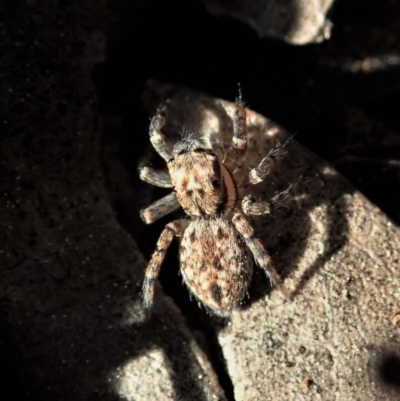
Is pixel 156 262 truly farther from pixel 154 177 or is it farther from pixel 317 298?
pixel 317 298

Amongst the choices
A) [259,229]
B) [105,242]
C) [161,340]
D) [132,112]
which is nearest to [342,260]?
[259,229]

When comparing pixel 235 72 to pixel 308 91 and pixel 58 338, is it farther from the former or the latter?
pixel 58 338

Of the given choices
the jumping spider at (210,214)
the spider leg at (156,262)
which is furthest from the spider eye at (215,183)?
the spider leg at (156,262)

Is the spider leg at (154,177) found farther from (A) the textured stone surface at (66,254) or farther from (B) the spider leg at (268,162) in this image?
(B) the spider leg at (268,162)

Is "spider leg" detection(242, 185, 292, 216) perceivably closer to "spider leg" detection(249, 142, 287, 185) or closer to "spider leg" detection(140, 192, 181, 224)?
"spider leg" detection(249, 142, 287, 185)

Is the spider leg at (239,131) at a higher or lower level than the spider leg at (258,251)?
higher

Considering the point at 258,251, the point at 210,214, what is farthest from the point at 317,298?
the point at 210,214

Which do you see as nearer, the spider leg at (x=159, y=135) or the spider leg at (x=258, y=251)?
the spider leg at (x=258, y=251)
